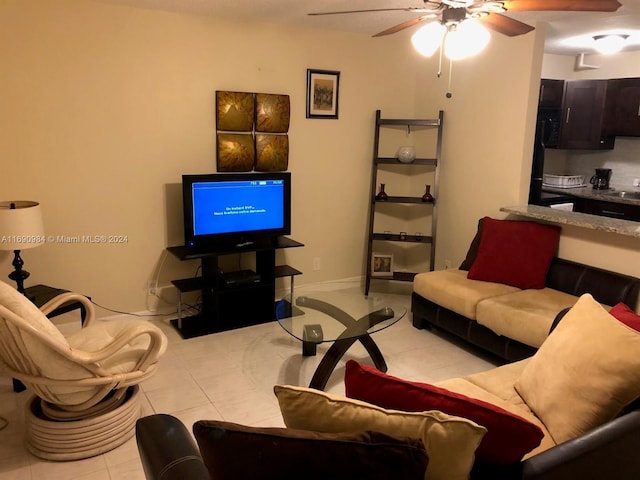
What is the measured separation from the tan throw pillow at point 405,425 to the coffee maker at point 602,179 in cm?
521

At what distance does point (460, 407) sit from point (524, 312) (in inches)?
76.9

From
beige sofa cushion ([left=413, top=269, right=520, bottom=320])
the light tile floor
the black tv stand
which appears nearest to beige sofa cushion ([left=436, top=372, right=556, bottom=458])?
the light tile floor

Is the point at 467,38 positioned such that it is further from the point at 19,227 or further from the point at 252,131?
the point at 19,227

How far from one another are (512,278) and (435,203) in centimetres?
122

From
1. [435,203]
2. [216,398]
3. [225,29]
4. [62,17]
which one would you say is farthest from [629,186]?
[62,17]

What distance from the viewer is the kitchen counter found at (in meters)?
3.21

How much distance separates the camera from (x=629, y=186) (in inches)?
218

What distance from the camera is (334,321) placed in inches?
126

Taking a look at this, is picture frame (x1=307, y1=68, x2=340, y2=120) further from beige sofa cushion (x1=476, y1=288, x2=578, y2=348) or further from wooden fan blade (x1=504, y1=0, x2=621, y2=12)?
wooden fan blade (x1=504, y1=0, x2=621, y2=12)

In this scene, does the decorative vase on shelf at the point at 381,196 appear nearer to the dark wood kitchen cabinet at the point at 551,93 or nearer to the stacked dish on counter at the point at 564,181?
the dark wood kitchen cabinet at the point at 551,93

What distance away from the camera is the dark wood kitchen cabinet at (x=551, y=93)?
5.27 meters

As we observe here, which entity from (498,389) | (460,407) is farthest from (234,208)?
(460,407)

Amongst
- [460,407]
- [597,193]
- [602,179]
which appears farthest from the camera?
[602,179]

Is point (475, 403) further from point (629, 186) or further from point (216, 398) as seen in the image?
point (629, 186)
